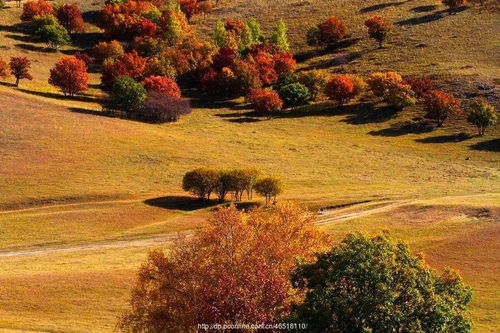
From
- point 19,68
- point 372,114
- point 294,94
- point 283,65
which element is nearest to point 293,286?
→ point 372,114

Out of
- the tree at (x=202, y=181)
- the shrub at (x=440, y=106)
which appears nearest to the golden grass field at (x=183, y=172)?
the tree at (x=202, y=181)

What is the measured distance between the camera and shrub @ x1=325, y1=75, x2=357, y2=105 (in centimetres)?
16175

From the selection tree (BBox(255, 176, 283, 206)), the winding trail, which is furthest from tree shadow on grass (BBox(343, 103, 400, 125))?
the winding trail

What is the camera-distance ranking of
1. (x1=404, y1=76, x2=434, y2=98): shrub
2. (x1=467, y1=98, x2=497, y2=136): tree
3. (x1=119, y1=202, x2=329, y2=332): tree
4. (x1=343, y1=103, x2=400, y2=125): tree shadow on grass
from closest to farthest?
(x1=119, y1=202, x2=329, y2=332): tree, (x1=467, y1=98, x2=497, y2=136): tree, (x1=343, y1=103, x2=400, y2=125): tree shadow on grass, (x1=404, y1=76, x2=434, y2=98): shrub

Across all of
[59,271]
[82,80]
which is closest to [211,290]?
[59,271]

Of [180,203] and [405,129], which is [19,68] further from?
[405,129]

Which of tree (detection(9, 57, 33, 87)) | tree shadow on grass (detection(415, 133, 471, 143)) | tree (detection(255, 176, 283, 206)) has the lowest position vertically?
tree (detection(255, 176, 283, 206))

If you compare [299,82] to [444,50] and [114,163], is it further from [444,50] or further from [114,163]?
[114,163]

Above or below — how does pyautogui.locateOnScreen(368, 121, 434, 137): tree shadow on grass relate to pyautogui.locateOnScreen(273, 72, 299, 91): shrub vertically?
below

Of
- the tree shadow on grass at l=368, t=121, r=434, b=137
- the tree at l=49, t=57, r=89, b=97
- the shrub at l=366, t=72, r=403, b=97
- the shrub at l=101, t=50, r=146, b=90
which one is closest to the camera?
the tree shadow on grass at l=368, t=121, r=434, b=137

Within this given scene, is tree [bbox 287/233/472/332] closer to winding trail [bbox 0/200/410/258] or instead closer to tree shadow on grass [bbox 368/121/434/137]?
winding trail [bbox 0/200/410/258]

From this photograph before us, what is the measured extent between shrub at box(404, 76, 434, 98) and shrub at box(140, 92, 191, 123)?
60921 millimetres

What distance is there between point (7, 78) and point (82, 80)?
21.8 metres

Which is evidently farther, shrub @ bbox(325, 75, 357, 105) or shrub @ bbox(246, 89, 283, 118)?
shrub @ bbox(325, 75, 357, 105)
